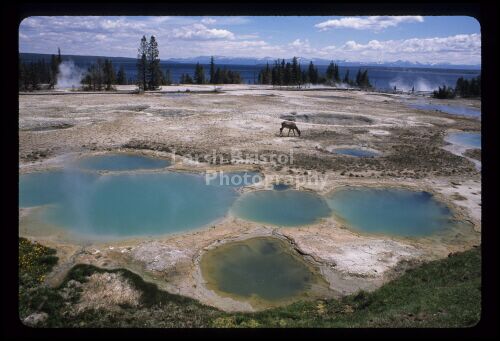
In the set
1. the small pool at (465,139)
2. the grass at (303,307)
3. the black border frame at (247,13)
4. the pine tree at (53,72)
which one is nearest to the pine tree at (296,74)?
the pine tree at (53,72)

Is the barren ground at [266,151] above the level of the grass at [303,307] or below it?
above

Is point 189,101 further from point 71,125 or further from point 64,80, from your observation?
point 64,80

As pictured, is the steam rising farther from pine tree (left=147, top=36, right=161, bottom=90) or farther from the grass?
the grass

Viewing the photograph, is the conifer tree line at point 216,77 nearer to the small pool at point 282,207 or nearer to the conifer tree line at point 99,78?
the conifer tree line at point 99,78

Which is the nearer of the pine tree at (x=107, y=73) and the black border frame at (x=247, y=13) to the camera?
the black border frame at (x=247, y=13)

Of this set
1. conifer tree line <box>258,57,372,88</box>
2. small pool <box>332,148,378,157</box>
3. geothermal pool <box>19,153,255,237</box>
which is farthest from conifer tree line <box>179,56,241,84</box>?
geothermal pool <box>19,153,255,237</box>

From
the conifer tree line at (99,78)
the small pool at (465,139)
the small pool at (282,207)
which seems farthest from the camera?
the conifer tree line at (99,78)

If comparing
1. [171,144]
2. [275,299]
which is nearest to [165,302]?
[275,299]
